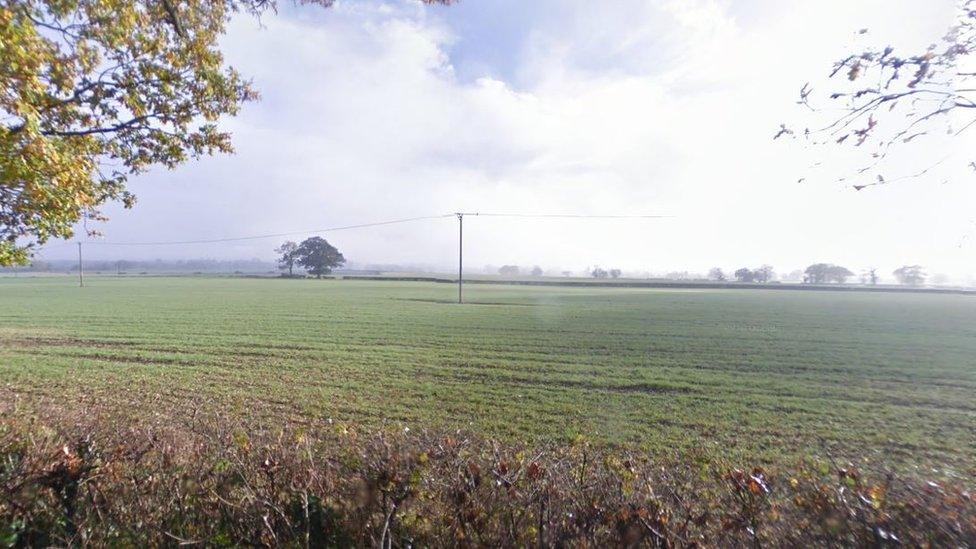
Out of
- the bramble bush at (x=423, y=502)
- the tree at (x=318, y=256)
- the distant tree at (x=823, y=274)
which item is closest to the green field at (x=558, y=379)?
the bramble bush at (x=423, y=502)

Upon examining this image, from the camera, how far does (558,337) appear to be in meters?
20.4

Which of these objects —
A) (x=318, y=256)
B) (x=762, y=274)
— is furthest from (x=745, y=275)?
(x=318, y=256)

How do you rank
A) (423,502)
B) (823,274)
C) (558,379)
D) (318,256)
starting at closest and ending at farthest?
(423,502), (558,379), (318,256), (823,274)

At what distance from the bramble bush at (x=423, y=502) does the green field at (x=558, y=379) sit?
8.93 ft

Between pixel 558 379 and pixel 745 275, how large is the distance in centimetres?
15450

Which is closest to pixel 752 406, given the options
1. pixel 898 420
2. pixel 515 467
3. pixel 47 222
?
pixel 898 420

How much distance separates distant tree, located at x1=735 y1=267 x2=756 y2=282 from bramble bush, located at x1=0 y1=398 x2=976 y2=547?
160m

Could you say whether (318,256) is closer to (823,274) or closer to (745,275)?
(745,275)

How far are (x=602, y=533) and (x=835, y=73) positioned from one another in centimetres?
416

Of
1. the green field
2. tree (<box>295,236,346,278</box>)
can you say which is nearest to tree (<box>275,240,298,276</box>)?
tree (<box>295,236,346,278</box>)

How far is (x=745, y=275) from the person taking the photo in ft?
456

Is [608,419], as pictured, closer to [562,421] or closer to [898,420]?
[562,421]

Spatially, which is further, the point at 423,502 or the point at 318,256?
the point at 318,256

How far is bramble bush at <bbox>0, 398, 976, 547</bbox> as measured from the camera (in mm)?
2332
